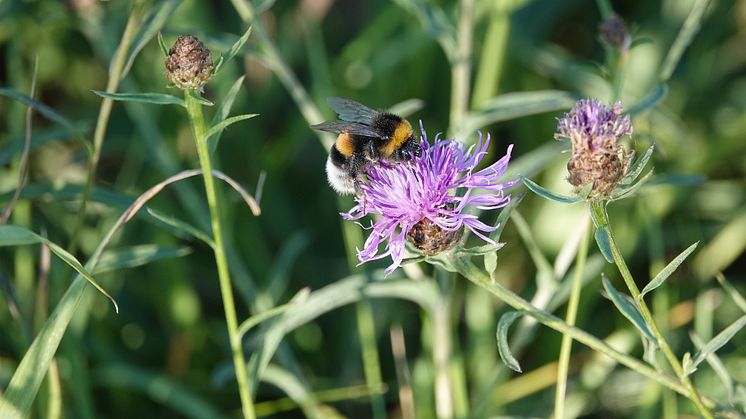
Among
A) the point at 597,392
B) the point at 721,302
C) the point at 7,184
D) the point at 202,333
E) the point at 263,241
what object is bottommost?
the point at 597,392

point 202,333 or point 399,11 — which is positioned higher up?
point 399,11

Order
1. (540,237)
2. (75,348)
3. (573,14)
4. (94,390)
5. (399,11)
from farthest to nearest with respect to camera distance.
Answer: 1. (573,14)
2. (399,11)
3. (540,237)
4. (94,390)
5. (75,348)

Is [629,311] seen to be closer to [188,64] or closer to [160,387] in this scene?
[188,64]

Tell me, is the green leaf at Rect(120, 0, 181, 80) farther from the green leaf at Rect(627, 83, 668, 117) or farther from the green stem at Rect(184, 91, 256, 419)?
the green leaf at Rect(627, 83, 668, 117)

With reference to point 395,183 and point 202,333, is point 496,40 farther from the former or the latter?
A: point 202,333

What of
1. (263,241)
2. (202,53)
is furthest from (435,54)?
(202,53)

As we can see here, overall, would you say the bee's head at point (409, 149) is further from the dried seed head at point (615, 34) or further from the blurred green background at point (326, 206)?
the dried seed head at point (615, 34)

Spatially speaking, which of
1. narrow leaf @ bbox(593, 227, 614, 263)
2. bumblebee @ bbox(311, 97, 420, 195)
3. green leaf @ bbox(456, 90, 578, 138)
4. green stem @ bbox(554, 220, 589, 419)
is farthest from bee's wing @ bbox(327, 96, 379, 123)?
narrow leaf @ bbox(593, 227, 614, 263)

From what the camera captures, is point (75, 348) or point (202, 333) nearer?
point (75, 348)
